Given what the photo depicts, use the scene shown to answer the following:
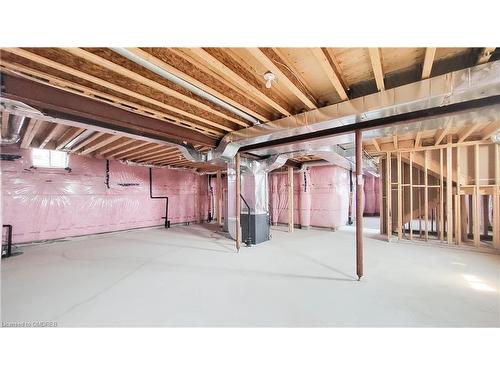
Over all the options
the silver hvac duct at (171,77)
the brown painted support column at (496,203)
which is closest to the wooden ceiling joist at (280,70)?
the silver hvac duct at (171,77)

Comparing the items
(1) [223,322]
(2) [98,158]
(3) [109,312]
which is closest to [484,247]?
(1) [223,322]

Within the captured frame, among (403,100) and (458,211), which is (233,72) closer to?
(403,100)

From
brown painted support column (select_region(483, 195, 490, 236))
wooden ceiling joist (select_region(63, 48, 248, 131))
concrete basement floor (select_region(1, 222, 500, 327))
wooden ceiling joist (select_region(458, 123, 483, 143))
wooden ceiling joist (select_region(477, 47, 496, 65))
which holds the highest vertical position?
wooden ceiling joist (select_region(458, 123, 483, 143))

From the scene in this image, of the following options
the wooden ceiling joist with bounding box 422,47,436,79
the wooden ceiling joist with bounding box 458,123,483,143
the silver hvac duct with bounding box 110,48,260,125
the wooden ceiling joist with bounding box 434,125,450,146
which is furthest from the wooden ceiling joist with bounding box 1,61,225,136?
the wooden ceiling joist with bounding box 458,123,483,143

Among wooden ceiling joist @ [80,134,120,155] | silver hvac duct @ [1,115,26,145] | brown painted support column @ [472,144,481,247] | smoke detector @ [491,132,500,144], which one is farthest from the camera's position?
brown painted support column @ [472,144,481,247]

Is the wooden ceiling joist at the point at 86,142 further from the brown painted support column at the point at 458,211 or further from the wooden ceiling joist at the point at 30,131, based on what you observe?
the brown painted support column at the point at 458,211

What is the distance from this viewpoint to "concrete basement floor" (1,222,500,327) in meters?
1.63

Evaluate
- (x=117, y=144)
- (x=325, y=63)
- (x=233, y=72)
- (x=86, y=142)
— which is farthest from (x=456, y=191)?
(x=86, y=142)

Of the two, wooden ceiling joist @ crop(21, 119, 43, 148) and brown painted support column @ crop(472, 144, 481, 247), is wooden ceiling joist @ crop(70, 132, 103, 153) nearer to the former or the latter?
wooden ceiling joist @ crop(21, 119, 43, 148)

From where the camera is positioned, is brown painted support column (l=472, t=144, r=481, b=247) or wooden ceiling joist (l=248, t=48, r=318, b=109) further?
brown painted support column (l=472, t=144, r=481, b=247)

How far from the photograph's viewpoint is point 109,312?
1.73 metres

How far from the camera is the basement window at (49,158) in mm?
4344

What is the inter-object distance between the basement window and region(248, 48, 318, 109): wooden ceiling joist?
17.9ft

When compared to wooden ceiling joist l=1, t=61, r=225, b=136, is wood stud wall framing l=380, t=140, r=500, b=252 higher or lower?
lower
